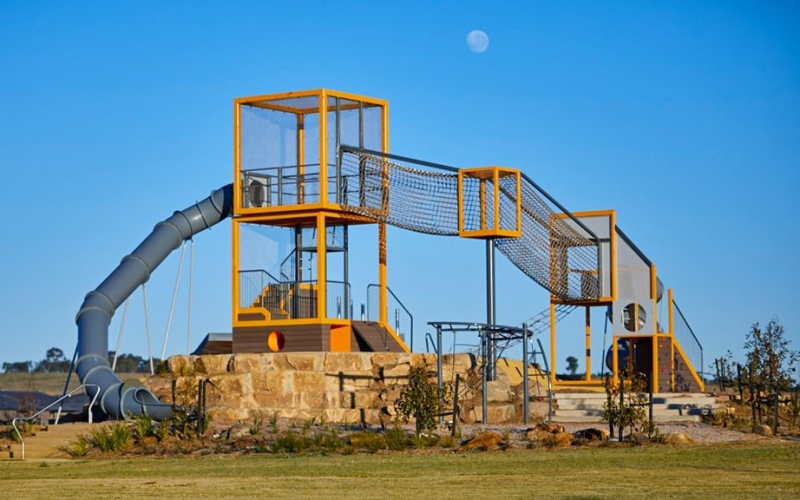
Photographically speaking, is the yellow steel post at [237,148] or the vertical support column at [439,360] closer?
the vertical support column at [439,360]

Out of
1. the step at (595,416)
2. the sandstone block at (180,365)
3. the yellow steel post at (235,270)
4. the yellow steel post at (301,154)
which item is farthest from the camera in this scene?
the yellow steel post at (235,270)

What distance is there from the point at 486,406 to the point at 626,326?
999 centimetres

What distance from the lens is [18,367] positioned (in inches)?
3578

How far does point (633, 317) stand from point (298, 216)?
417 inches

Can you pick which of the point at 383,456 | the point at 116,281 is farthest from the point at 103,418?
the point at 383,456

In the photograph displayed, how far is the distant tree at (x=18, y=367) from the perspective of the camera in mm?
88188

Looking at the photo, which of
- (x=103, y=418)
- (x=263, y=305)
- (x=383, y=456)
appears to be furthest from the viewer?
(x=263, y=305)

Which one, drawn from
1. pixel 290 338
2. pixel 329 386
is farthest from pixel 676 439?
pixel 290 338

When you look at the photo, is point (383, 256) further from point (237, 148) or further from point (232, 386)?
point (232, 386)

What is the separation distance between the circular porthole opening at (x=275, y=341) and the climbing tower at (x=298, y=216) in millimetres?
25

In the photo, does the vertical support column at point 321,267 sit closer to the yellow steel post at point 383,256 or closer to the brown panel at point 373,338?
the brown panel at point 373,338

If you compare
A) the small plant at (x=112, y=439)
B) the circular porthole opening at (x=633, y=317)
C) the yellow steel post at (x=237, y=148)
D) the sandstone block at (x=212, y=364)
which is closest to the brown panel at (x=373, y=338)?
the sandstone block at (x=212, y=364)

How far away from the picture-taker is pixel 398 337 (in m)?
38.4

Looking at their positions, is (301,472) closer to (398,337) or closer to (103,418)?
(103,418)
